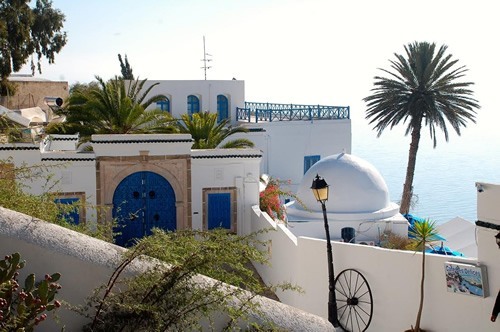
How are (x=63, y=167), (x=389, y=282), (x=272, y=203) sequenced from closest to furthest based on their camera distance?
(x=389, y=282), (x=63, y=167), (x=272, y=203)

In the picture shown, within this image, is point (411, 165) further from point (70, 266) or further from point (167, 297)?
point (70, 266)

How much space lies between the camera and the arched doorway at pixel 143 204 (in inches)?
650

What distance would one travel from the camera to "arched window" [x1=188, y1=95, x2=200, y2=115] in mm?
32053

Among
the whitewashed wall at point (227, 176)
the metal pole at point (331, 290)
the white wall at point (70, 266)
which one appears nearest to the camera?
the white wall at point (70, 266)

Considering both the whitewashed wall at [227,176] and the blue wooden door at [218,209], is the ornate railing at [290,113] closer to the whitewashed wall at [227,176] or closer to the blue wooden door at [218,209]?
the whitewashed wall at [227,176]

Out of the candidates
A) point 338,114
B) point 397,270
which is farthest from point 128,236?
point 338,114

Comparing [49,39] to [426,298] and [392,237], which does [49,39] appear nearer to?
[392,237]

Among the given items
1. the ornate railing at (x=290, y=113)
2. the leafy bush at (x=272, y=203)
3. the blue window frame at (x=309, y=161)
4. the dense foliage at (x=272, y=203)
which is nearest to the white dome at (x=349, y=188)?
the dense foliage at (x=272, y=203)

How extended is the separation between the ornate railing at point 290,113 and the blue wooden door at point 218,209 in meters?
14.1

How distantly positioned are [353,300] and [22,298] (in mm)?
8942

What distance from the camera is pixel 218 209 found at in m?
17.2

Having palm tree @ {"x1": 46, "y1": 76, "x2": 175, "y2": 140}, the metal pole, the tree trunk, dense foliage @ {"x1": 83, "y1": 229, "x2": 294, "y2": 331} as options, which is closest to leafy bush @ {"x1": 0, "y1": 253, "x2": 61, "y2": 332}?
dense foliage @ {"x1": 83, "y1": 229, "x2": 294, "y2": 331}

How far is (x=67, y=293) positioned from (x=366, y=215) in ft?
48.2

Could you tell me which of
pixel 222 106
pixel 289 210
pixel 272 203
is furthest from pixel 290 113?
pixel 272 203
